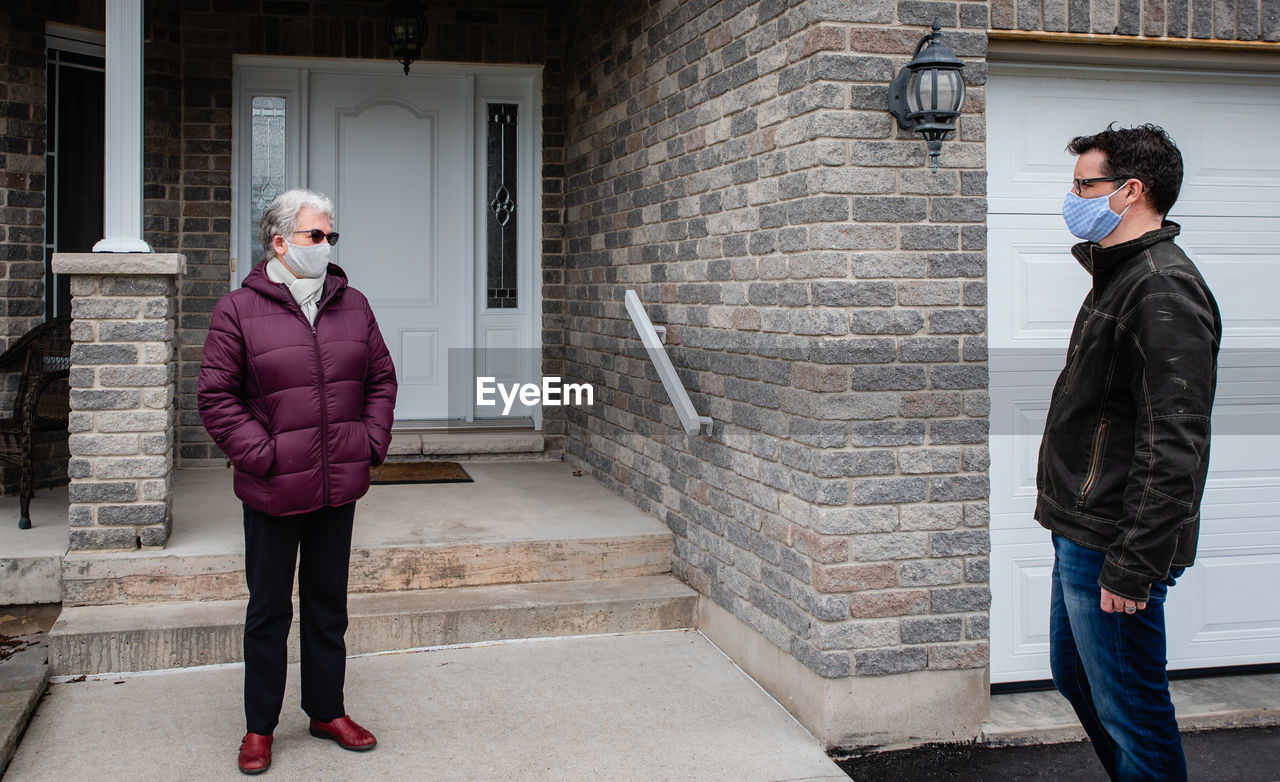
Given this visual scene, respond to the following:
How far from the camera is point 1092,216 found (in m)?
2.81

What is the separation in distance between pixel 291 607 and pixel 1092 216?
2521mm

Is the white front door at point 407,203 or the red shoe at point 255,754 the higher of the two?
the white front door at point 407,203

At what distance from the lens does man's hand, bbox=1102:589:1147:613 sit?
2.58 metres

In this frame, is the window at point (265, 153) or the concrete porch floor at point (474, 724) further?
the window at point (265, 153)

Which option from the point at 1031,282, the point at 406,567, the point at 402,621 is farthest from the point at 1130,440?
the point at 406,567

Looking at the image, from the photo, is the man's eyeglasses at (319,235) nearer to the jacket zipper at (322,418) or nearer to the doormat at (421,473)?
the jacket zipper at (322,418)

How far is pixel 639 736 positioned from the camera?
3.79m

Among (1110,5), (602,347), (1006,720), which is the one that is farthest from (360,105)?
(1006,720)

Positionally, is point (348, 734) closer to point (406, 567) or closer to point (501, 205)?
point (406, 567)

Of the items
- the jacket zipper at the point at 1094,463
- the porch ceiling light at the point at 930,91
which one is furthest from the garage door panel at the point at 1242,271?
the jacket zipper at the point at 1094,463

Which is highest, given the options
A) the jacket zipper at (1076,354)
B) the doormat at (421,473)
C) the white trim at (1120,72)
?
the white trim at (1120,72)

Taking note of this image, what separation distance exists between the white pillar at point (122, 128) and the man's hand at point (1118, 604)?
12.6ft

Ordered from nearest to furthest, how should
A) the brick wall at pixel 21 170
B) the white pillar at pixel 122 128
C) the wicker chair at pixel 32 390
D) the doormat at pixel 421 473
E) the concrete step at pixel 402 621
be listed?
the concrete step at pixel 402 621 < the white pillar at pixel 122 128 < the wicker chair at pixel 32 390 < the brick wall at pixel 21 170 < the doormat at pixel 421 473

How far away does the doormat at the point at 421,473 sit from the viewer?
249 inches
